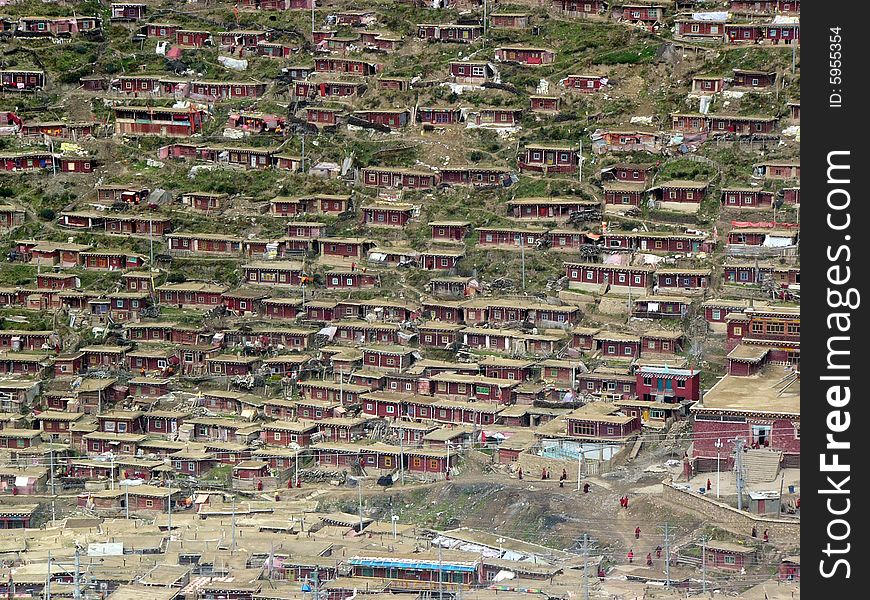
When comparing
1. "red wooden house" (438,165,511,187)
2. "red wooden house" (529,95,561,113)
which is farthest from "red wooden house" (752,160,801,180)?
"red wooden house" (529,95,561,113)

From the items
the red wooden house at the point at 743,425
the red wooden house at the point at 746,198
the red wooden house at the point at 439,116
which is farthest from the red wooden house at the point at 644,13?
the red wooden house at the point at 743,425

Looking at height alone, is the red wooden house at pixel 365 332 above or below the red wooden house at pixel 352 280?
below

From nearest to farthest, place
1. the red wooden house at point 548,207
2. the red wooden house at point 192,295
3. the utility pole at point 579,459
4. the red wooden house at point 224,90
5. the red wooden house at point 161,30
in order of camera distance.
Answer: the utility pole at point 579,459 → the red wooden house at point 192,295 → the red wooden house at point 548,207 → the red wooden house at point 224,90 → the red wooden house at point 161,30

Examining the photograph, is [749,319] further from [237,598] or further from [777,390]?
[237,598]

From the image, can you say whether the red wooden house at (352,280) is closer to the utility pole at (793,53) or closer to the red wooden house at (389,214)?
the red wooden house at (389,214)

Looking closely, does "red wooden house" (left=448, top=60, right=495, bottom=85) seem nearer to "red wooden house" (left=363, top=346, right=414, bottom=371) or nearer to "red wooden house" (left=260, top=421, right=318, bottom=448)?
"red wooden house" (left=363, top=346, right=414, bottom=371)

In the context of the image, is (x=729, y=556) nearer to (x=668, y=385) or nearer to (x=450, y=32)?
(x=668, y=385)

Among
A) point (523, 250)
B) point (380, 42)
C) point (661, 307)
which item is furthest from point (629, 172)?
point (380, 42)
